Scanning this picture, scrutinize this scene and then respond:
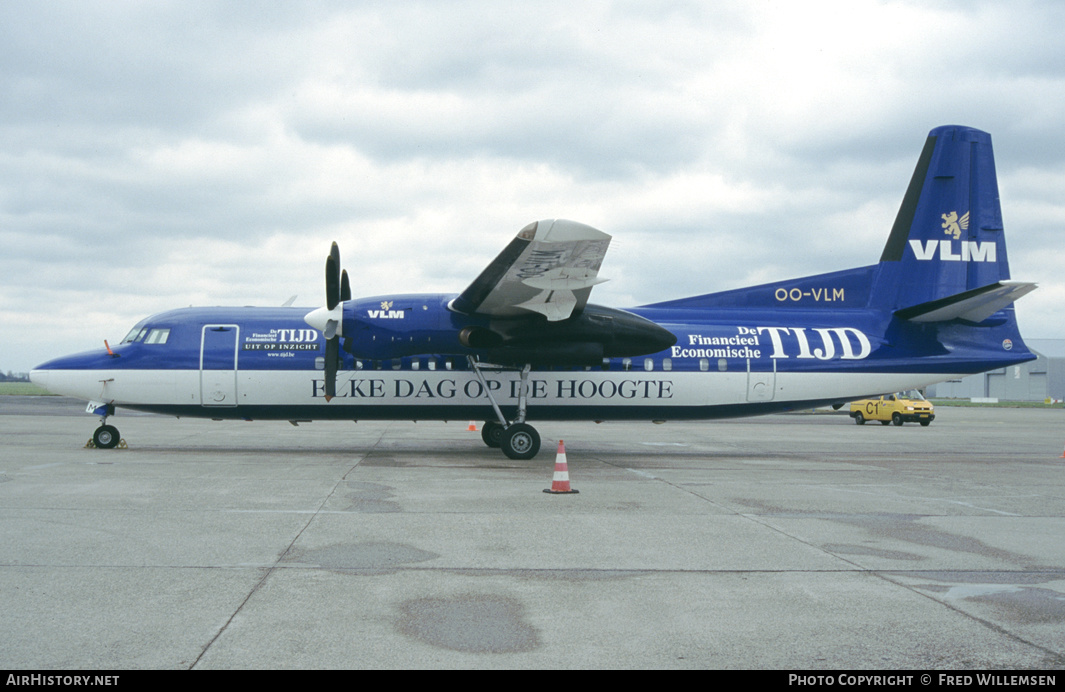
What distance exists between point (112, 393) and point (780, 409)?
1506 cm

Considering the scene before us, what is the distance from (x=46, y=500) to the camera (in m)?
9.39

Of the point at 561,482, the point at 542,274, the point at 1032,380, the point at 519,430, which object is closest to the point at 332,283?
the point at 542,274

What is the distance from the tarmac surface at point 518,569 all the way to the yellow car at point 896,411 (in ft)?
70.4

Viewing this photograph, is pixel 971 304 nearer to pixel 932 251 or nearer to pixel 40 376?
pixel 932 251

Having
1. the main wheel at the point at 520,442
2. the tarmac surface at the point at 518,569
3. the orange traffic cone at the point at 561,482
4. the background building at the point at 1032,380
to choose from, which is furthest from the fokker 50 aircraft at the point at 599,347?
the background building at the point at 1032,380

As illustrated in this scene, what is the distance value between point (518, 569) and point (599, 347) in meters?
9.78

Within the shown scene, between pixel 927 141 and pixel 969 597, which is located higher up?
pixel 927 141

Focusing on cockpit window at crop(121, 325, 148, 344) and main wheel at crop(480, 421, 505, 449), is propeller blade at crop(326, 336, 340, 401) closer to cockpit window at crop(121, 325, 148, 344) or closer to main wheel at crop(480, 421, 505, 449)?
main wheel at crop(480, 421, 505, 449)

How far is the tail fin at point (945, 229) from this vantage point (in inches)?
→ 723

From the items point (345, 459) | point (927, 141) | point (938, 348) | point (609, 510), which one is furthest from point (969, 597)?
point (927, 141)

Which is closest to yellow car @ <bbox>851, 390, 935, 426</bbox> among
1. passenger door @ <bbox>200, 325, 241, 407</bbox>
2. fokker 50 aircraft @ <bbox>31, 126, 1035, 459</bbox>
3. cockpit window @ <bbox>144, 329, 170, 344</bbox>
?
fokker 50 aircraft @ <bbox>31, 126, 1035, 459</bbox>

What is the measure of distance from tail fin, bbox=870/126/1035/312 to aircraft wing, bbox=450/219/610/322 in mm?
8615

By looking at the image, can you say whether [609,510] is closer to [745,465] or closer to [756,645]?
[756,645]

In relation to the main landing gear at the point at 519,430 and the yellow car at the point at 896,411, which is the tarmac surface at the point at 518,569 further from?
the yellow car at the point at 896,411
